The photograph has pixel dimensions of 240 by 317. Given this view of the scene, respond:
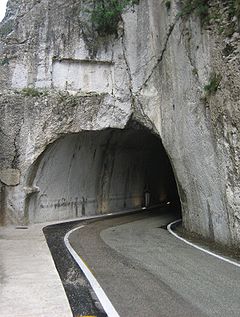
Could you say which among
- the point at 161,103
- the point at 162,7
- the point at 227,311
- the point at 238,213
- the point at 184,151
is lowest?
the point at 227,311

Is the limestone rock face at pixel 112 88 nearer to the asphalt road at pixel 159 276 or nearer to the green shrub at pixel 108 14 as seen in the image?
the green shrub at pixel 108 14

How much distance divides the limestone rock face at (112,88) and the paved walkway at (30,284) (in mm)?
5766

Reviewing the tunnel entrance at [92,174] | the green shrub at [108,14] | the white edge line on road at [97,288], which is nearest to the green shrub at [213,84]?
the white edge line on road at [97,288]

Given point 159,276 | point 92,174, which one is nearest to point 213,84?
point 159,276

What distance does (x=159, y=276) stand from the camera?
771cm

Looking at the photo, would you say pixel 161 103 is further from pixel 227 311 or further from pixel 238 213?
pixel 227 311

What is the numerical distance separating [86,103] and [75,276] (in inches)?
483

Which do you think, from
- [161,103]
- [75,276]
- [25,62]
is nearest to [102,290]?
[75,276]

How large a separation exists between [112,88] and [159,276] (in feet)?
44.1

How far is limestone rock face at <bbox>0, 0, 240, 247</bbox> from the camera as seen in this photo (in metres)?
13.2

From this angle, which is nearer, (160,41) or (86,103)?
(160,41)

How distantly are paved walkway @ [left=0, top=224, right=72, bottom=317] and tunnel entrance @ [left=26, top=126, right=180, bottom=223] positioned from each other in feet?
25.1

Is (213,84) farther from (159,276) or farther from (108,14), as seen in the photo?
(108,14)

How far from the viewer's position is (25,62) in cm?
2005
